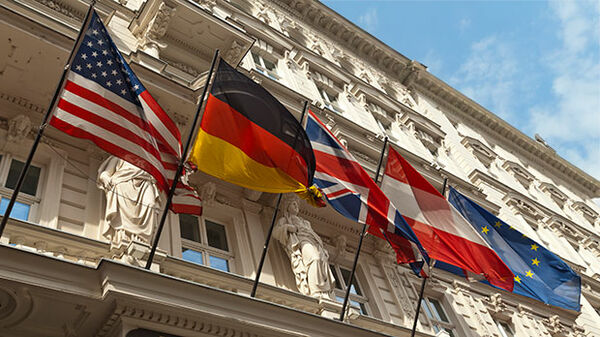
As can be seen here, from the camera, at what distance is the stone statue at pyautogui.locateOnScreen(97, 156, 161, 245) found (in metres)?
8.55

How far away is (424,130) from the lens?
2561 cm

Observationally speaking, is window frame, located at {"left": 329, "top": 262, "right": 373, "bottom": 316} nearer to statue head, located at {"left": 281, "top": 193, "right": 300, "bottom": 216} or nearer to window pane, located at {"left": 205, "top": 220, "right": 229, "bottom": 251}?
statue head, located at {"left": 281, "top": 193, "right": 300, "bottom": 216}

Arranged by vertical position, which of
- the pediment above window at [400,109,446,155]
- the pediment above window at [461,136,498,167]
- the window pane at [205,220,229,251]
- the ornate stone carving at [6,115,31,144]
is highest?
the pediment above window at [461,136,498,167]

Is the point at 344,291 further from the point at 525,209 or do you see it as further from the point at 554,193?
the point at 554,193

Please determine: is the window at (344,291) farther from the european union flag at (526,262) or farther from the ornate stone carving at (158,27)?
the ornate stone carving at (158,27)

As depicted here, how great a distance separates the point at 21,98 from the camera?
1045 centimetres

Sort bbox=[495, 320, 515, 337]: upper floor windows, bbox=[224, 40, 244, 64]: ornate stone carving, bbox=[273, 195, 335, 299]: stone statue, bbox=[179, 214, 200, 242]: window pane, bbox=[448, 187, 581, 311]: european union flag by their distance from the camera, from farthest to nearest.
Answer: bbox=[495, 320, 515, 337]: upper floor windows, bbox=[224, 40, 244, 64]: ornate stone carving, bbox=[448, 187, 581, 311]: european union flag, bbox=[179, 214, 200, 242]: window pane, bbox=[273, 195, 335, 299]: stone statue

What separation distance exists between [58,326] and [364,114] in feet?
55.4

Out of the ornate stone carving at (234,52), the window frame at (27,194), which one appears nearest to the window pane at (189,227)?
the window frame at (27,194)

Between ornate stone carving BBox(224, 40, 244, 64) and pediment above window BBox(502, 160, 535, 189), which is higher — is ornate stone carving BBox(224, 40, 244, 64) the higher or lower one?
the lower one

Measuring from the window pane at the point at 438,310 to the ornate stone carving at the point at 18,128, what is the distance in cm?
1157

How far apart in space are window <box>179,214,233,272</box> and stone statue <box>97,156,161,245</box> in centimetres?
144

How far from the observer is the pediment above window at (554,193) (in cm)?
3469

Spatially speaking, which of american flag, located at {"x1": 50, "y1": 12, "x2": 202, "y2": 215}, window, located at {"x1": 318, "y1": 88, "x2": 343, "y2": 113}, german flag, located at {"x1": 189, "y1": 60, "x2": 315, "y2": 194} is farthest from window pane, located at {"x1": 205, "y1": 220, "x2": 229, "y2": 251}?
window, located at {"x1": 318, "y1": 88, "x2": 343, "y2": 113}
